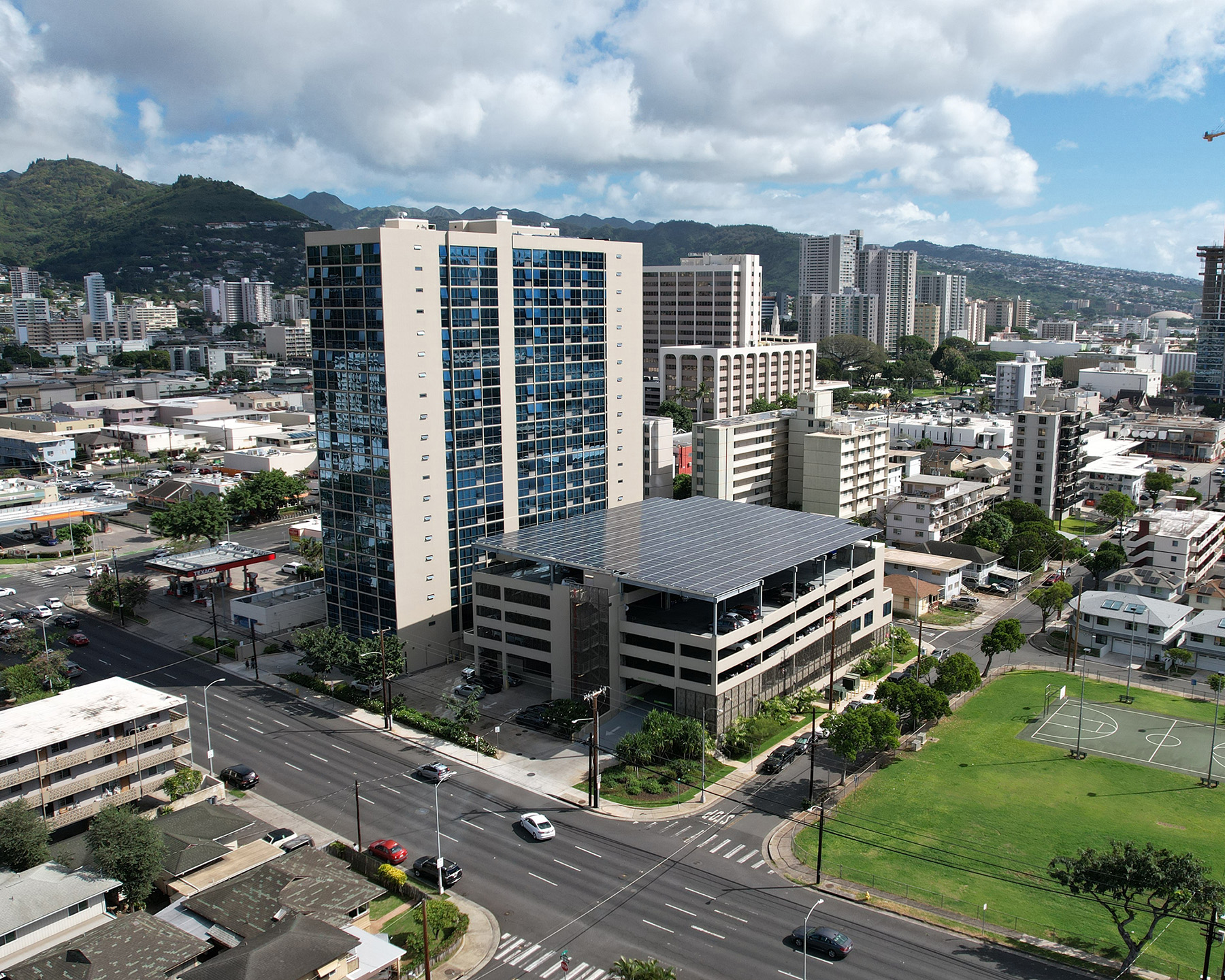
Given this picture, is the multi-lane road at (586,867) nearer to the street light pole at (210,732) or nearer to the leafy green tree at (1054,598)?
the street light pole at (210,732)

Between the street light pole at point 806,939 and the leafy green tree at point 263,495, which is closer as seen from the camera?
the street light pole at point 806,939

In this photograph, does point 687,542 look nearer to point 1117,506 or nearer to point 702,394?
point 1117,506

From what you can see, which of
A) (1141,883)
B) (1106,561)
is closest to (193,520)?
(1141,883)

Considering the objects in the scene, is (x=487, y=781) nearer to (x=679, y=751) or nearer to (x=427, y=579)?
(x=679, y=751)

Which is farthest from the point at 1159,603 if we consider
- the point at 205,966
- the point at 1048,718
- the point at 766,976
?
the point at 205,966

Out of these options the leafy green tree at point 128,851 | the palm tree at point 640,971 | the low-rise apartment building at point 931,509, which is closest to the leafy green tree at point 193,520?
the leafy green tree at point 128,851

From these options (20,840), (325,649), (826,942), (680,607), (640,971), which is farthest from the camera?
(680,607)
